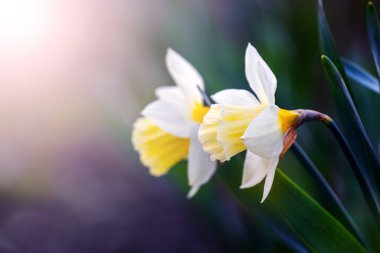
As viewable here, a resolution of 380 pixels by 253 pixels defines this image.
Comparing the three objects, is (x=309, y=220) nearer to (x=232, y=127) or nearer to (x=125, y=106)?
(x=232, y=127)

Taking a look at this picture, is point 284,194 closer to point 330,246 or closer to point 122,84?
point 330,246

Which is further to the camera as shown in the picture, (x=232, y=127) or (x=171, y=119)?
(x=171, y=119)

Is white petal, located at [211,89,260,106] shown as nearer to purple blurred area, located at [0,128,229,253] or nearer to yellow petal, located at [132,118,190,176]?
yellow petal, located at [132,118,190,176]

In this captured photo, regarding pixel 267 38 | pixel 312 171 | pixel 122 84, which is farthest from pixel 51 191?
pixel 312 171

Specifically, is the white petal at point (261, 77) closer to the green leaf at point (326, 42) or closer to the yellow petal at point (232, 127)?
the yellow petal at point (232, 127)

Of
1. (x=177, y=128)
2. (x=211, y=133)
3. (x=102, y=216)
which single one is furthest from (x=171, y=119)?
(x=102, y=216)

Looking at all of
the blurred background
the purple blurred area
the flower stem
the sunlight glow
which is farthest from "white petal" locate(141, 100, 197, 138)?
the sunlight glow
